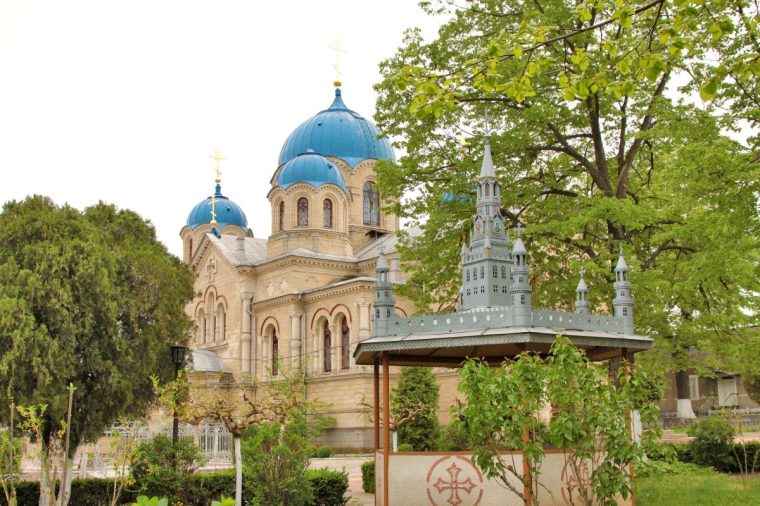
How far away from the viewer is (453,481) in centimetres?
1171

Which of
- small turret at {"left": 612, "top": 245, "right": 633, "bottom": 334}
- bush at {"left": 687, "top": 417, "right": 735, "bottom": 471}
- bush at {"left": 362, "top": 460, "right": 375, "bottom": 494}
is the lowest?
bush at {"left": 362, "top": 460, "right": 375, "bottom": 494}

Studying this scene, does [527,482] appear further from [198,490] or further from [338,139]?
[338,139]

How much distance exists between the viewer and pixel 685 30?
753 cm

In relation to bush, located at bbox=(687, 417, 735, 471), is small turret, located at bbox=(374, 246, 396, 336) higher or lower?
higher

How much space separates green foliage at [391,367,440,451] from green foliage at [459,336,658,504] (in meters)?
14.8

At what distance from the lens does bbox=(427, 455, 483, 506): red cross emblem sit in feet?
38.1

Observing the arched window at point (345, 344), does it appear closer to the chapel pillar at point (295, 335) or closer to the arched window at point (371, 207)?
the chapel pillar at point (295, 335)

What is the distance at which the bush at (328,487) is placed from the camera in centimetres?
1487

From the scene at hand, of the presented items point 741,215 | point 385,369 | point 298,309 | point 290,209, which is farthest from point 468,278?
point 290,209

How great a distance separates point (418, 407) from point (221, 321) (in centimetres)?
A: 1964

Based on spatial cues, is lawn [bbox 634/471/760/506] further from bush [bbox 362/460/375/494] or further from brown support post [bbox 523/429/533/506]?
bush [bbox 362/460/375/494]

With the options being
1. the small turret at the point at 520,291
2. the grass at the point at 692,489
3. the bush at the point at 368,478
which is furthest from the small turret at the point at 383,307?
the bush at the point at 368,478

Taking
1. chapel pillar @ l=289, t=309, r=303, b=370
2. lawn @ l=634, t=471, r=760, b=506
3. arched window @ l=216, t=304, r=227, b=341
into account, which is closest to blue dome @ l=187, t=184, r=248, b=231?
arched window @ l=216, t=304, r=227, b=341

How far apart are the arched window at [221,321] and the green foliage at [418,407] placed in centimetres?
Result: 1630
